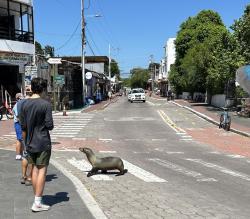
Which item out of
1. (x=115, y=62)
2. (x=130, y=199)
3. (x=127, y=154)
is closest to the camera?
(x=130, y=199)

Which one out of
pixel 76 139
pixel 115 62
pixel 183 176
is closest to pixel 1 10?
pixel 76 139

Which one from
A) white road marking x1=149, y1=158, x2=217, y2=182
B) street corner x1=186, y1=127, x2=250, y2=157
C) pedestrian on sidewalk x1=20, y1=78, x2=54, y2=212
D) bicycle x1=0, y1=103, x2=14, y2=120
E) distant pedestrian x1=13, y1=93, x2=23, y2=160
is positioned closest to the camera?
pedestrian on sidewalk x1=20, y1=78, x2=54, y2=212

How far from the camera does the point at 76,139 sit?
68.3ft

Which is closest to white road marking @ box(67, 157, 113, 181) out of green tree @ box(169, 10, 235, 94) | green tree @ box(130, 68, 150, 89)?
green tree @ box(169, 10, 235, 94)

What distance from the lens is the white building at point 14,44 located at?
34500 mm

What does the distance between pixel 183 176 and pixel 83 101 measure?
4075cm

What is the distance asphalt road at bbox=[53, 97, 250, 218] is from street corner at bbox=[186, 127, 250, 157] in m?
0.44

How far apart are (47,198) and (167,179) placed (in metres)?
3.27

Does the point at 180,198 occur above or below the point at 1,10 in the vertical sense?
below

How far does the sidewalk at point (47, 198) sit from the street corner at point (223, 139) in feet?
25.7

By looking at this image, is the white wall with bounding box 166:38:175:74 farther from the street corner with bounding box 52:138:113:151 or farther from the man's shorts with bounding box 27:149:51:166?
the man's shorts with bounding box 27:149:51:166

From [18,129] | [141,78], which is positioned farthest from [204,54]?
[141,78]

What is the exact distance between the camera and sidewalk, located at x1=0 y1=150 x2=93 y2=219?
704cm

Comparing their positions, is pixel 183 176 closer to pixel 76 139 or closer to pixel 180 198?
pixel 180 198
